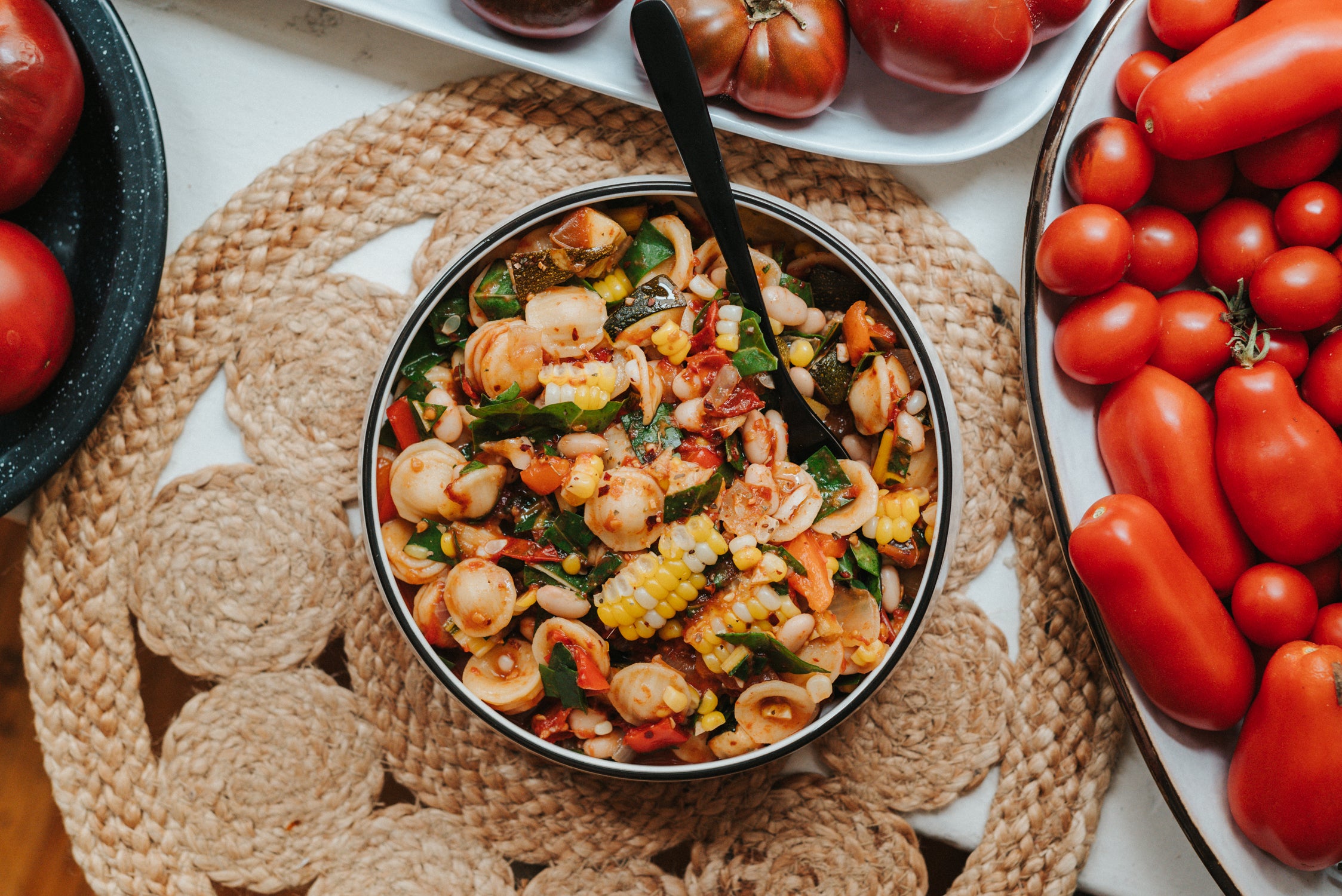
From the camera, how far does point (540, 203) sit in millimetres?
1376

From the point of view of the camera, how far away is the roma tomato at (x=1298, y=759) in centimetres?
129

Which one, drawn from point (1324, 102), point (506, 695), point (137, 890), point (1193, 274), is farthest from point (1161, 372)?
point (137, 890)

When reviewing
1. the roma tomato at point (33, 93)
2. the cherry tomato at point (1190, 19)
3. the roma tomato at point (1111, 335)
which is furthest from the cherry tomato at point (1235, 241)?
the roma tomato at point (33, 93)

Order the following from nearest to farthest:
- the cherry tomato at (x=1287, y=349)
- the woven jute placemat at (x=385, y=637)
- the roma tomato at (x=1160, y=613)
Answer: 1. the roma tomato at (x=1160, y=613)
2. the cherry tomato at (x=1287, y=349)
3. the woven jute placemat at (x=385, y=637)

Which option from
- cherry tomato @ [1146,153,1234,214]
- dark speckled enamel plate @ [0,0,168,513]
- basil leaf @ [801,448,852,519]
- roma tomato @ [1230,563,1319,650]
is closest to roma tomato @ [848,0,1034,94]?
cherry tomato @ [1146,153,1234,214]

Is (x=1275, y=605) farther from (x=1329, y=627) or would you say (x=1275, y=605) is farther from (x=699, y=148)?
(x=699, y=148)

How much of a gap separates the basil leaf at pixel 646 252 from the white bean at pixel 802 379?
10.8 inches

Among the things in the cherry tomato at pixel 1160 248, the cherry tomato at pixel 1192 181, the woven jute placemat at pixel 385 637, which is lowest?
the woven jute placemat at pixel 385 637

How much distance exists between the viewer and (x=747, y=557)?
4.38ft

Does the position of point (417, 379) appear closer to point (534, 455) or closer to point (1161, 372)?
point (534, 455)

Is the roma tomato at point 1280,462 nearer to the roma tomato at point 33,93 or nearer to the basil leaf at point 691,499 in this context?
the basil leaf at point 691,499

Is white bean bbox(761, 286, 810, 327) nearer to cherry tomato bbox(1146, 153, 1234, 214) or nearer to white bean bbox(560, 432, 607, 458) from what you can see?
white bean bbox(560, 432, 607, 458)

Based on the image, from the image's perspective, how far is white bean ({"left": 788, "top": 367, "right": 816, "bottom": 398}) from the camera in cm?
145

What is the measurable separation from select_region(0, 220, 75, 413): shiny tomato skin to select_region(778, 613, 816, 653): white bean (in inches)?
47.5
